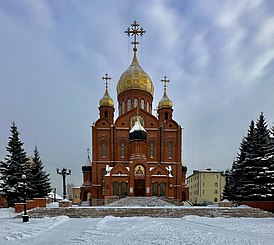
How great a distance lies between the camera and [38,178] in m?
29.3

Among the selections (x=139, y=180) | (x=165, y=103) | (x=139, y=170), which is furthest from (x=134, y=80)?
(x=139, y=180)

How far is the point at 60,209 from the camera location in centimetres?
1788

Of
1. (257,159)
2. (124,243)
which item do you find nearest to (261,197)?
(257,159)

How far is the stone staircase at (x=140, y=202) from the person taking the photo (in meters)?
23.5

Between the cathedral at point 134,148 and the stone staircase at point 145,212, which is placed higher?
the cathedral at point 134,148

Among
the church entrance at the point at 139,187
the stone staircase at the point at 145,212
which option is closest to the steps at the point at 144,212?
the stone staircase at the point at 145,212

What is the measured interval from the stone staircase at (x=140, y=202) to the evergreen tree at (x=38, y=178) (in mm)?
8811

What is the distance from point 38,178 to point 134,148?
416 inches

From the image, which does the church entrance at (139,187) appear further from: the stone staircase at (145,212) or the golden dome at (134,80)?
the golden dome at (134,80)

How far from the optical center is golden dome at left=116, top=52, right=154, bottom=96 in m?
36.3

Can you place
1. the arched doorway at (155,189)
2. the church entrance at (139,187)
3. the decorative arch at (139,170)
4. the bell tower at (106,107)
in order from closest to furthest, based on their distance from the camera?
the church entrance at (139,187) < the arched doorway at (155,189) < the decorative arch at (139,170) < the bell tower at (106,107)

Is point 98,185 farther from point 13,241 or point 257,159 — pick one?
point 13,241

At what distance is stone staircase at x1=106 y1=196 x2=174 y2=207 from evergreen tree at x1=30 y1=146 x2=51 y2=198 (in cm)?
881

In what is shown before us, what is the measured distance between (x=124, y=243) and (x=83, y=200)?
2771 cm
